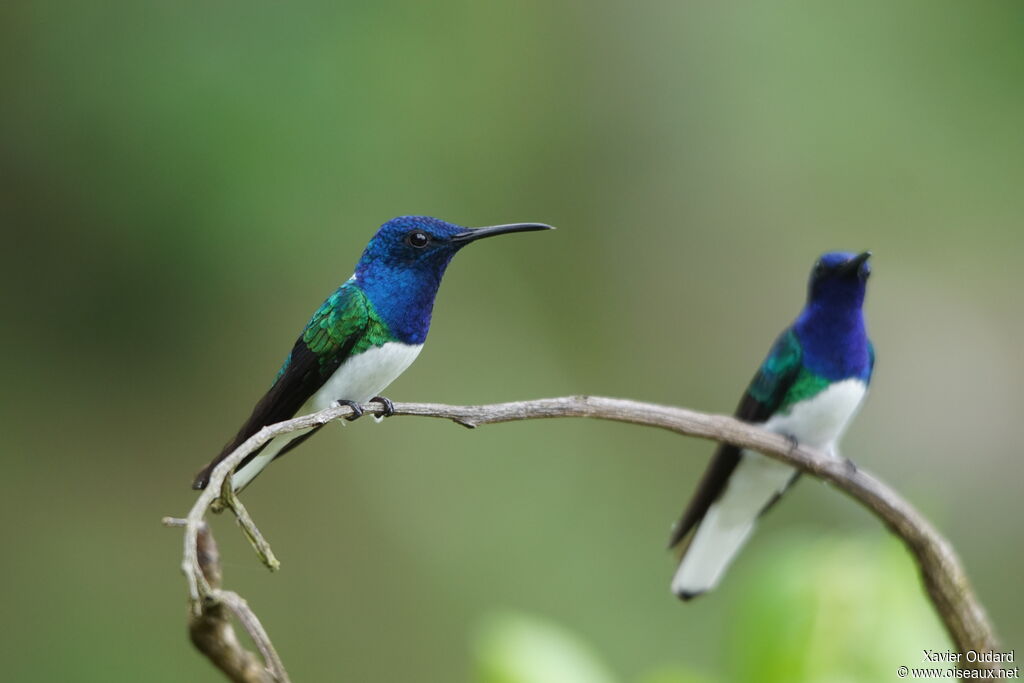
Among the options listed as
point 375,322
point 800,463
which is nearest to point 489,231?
point 375,322

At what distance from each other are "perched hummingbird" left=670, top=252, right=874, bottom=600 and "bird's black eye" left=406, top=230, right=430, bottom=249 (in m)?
1.04

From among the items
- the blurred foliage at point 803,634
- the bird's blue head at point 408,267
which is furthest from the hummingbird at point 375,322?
the blurred foliage at point 803,634

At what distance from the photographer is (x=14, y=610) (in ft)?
15.6

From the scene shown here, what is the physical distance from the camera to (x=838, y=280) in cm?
218

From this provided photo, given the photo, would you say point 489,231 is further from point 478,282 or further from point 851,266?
point 478,282

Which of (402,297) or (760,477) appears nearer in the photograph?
(402,297)

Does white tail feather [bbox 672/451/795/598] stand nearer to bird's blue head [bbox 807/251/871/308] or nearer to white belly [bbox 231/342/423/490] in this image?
bird's blue head [bbox 807/251/871/308]

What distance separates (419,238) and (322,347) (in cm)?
20

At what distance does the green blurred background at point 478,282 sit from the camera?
470 centimetres

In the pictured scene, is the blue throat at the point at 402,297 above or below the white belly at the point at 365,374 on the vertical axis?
above

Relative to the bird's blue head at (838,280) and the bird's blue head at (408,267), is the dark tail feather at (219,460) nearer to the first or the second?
the bird's blue head at (408,267)

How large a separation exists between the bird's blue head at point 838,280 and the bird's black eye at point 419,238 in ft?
2.51

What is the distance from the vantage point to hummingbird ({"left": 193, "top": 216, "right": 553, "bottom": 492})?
1.52 m

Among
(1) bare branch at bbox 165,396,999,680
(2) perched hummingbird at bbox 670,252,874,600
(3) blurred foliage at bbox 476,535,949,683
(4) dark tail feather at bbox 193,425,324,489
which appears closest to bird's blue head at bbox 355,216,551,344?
(1) bare branch at bbox 165,396,999,680
